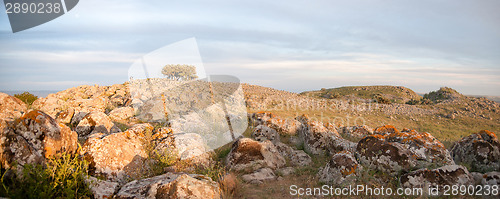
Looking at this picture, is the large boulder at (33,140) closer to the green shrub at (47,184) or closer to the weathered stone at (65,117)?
the green shrub at (47,184)

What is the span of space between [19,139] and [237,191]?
510 cm

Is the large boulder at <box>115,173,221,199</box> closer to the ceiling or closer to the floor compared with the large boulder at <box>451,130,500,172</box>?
closer to the ceiling

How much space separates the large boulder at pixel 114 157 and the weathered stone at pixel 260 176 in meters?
3.09

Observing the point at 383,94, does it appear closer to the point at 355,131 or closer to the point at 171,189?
the point at 355,131

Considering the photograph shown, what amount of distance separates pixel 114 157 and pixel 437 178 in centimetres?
857

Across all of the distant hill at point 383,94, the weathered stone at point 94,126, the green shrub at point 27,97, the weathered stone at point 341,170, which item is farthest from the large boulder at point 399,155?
the distant hill at point 383,94

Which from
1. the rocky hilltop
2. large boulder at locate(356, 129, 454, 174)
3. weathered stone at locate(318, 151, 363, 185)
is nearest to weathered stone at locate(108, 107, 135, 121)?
the rocky hilltop

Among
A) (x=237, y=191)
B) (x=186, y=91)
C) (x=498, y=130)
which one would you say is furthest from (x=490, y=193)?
(x=498, y=130)

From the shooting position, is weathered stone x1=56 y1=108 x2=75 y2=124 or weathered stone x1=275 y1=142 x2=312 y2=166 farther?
weathered stone x1=56 y1=108 x2=75 y2=124

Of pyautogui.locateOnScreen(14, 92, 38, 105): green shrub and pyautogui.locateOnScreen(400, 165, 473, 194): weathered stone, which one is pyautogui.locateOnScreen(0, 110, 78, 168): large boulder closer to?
pyautogui.locateOnScreen(400, 165, 473, 194): weathered stone

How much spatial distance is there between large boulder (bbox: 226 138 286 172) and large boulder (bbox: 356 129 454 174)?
2.89m

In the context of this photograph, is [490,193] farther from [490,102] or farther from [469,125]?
[490,102]

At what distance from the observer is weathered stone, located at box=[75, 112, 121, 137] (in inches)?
412

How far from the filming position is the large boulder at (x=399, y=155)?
7.53 m
